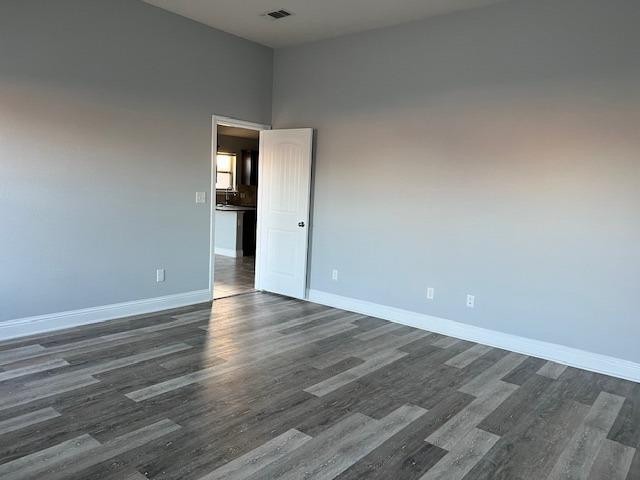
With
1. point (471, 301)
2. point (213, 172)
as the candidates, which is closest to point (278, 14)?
point (213, 172)

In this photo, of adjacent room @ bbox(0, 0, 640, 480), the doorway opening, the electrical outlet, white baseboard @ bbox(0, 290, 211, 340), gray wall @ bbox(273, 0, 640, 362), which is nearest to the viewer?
adjacent room @ bbox(0, 0, 640, 480)

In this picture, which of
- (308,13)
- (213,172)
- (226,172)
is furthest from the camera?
(226,172)

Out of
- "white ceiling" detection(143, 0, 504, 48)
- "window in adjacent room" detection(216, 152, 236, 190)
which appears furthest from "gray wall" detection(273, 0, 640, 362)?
"window in adjacent room" detection(216, 152, 236, 190)

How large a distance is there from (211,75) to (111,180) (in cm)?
166

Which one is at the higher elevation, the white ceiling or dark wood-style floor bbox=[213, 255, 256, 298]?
the white ceiling

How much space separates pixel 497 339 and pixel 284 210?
9.40 ft

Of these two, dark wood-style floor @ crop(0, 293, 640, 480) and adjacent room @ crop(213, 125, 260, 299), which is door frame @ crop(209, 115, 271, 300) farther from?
dark wood-style floor @ crop(0, 293, 640, 480)

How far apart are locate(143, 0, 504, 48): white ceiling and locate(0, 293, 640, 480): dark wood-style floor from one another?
3.07m

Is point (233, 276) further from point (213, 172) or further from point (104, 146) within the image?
point (104, 146)

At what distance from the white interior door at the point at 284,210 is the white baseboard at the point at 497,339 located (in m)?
0.55

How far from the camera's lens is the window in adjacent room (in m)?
10.8

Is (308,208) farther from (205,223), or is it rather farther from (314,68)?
(314,68)

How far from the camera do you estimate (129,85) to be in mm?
4512

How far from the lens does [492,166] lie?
14.1ft
